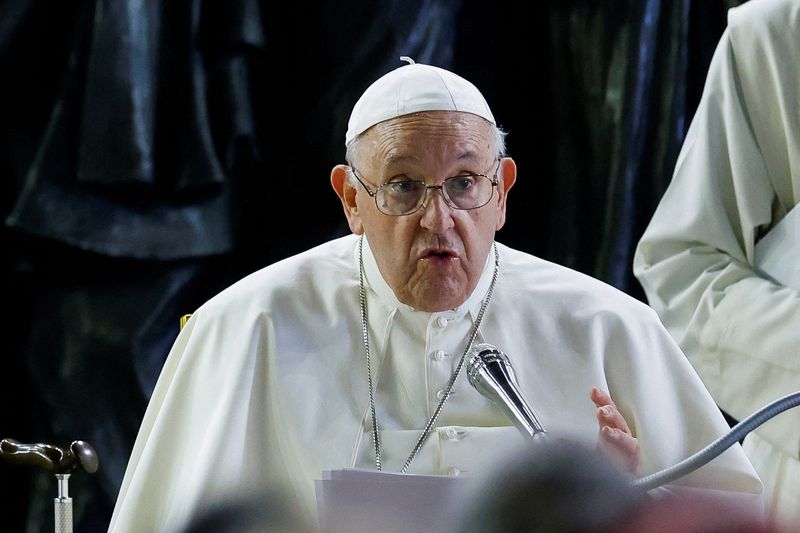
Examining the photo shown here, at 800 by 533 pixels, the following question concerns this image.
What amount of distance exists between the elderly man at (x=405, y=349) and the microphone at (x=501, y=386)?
443 mm

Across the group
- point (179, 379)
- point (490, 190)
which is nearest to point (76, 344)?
point (179, 379)

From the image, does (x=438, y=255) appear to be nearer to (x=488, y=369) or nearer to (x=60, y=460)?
(x=488, y=369)

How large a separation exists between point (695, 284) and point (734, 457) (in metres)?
0.68

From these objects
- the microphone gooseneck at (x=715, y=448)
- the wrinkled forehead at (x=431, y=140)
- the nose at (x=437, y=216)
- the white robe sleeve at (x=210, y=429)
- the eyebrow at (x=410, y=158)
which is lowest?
the white robe sleeve at (x=210, y=429)

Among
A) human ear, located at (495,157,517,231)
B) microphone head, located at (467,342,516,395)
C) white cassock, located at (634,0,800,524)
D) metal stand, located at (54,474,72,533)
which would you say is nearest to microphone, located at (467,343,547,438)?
microphone head, located at (467,342,516,395)

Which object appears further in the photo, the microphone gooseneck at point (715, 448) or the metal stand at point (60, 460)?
the metal stand at point (60, 460)

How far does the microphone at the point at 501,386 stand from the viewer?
292 centimetres

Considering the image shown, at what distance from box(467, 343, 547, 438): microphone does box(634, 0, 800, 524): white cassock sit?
3.35 ft

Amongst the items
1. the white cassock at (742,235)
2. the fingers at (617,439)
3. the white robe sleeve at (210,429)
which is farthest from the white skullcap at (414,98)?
the fingers at (617,439)

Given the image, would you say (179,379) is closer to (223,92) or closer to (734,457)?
(734,457)

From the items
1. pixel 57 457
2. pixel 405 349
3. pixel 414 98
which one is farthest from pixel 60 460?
pixel 414 98

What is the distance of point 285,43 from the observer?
6.43m

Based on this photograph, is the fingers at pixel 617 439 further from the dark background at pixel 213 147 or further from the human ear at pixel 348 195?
A: the dark background at pixel 213 147

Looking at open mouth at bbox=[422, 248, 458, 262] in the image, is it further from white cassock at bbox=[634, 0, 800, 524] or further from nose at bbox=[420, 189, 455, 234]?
white cassock at bbox=[634, 0, 800, 524]
